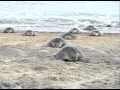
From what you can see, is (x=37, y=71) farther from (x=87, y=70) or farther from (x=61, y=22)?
(x=61, y=22)

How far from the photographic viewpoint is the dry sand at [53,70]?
7.34 m

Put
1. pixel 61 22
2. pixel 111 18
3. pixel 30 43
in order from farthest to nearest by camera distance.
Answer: pixel 111 18 → pixel 61 22 → pixel 30 43

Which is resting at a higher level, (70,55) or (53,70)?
(53,70)

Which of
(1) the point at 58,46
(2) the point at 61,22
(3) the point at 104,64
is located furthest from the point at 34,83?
(2) the point at 61,22

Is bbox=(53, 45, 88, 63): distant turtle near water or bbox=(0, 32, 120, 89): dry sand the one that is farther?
bbox=(53, 45, 88, 63): distant turtle near water

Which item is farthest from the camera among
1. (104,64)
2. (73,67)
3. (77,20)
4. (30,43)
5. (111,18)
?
(111,18)

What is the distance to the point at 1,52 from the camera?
11141 mm

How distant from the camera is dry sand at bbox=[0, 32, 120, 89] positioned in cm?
734

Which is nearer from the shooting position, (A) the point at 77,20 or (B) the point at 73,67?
(B) the point at 73,67

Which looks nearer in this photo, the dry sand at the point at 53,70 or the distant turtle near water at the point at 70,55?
the dry sand at the point at 53,70

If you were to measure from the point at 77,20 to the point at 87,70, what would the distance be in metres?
17.6

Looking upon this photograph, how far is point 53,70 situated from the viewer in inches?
340

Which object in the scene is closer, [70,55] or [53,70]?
[53,70]

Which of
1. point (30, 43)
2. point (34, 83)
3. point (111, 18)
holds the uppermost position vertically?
point (34, 83)
